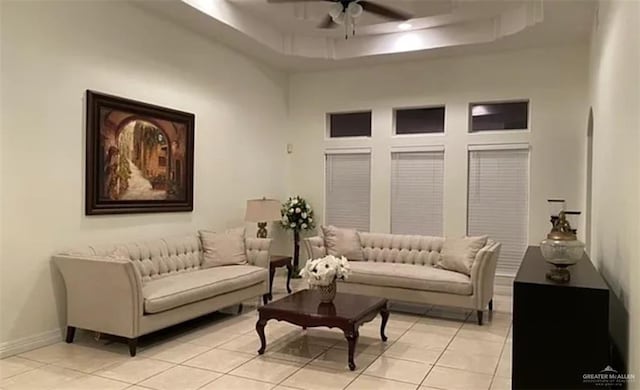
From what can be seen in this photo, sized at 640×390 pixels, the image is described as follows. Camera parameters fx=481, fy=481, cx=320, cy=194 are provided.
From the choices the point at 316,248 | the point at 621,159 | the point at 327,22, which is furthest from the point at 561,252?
the point at 316,248

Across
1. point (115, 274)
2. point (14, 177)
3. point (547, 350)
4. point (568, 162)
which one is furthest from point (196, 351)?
point (568, 162)

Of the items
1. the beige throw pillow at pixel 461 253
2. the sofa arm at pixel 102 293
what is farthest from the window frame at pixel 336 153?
the sofa arm at pixel 102 293

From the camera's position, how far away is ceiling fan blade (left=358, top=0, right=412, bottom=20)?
4.58 metres

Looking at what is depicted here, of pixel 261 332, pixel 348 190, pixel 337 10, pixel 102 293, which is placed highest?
pixel 337 10

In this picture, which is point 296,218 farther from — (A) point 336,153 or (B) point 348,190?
(A) point 336,153

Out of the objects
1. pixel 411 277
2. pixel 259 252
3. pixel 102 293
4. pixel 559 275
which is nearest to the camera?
pixel 559 275

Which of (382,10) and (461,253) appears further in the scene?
(461,253)

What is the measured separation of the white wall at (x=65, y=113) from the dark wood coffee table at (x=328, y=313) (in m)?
1.96

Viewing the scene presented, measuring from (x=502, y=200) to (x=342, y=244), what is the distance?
8.00 ft

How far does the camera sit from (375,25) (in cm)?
659

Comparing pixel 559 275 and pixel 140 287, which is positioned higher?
pixel 559 275

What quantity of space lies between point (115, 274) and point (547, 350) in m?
3.30

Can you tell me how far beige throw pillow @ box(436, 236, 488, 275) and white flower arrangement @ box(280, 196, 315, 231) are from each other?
104 inches

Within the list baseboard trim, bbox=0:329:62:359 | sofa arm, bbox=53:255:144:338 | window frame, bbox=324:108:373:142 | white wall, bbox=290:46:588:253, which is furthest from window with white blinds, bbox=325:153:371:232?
baseboard trim, bbox=0:329:62:359
